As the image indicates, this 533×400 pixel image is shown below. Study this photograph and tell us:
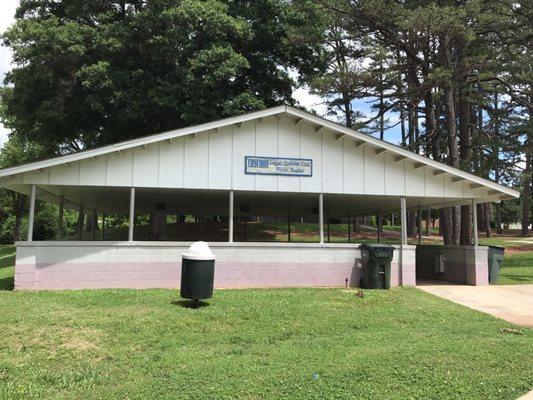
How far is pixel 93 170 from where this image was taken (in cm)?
1231

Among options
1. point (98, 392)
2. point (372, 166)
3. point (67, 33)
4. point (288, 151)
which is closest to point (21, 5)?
point (67, 33)

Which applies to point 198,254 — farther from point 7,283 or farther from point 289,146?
point 7,283

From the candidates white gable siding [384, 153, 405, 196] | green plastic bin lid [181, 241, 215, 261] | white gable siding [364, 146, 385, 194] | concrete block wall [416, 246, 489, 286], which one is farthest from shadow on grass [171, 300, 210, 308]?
concrete block wall [416, 246, 489, 286]

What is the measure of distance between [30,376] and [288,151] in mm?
8761

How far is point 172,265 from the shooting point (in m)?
12.4

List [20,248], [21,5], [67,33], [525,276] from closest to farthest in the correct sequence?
[20,248] < [525,276] < [67,33] < [21,5]

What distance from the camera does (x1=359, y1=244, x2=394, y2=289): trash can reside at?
41.5 feet

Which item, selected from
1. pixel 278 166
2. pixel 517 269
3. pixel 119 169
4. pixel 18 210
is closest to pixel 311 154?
pixel 278 166

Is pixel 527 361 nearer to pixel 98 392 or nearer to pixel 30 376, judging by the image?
pixel 98 392

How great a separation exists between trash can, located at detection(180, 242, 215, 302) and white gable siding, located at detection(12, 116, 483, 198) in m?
3.53

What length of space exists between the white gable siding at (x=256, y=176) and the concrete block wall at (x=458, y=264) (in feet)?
6.34

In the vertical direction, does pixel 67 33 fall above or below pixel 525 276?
above

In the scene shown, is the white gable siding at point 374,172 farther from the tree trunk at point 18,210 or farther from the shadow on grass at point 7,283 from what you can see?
the tree trunk at point 18,210

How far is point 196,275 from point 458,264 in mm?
9227
